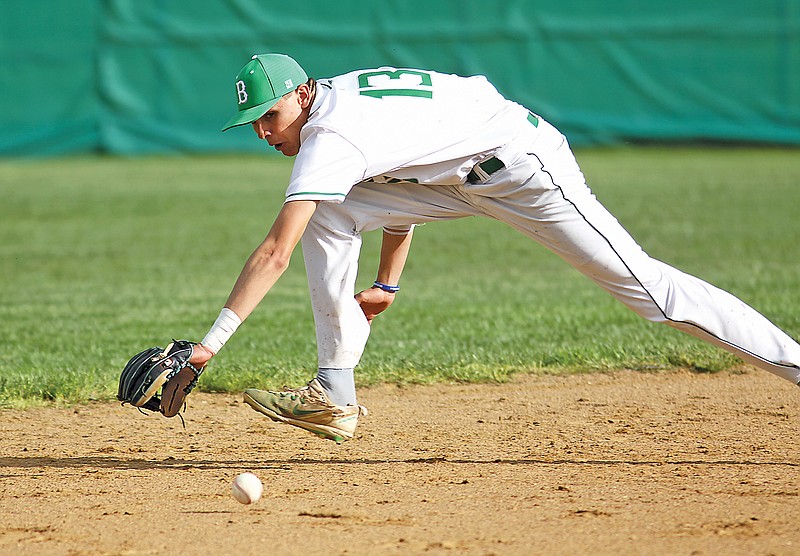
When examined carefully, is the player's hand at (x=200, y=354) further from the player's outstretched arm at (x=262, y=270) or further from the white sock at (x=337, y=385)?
the white sock at (x=337, y=385)

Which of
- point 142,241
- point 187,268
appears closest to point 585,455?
point 187,268

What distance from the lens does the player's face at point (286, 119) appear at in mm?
3926

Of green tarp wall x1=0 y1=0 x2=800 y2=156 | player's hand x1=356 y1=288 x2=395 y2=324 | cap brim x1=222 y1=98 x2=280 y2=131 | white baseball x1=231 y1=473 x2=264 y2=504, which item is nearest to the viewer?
white baseball x1=231 y1=473 x2=264 y2=504

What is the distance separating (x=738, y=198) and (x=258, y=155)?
8937 millimetres

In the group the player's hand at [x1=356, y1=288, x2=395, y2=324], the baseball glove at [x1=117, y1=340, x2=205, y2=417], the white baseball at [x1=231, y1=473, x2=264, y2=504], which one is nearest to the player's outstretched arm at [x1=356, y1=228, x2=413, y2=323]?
the player's hand at [x1=356, y1=288, x2=395, y2=324]

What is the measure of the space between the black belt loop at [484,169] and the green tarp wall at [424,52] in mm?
14446

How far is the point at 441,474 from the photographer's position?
13.3 ft

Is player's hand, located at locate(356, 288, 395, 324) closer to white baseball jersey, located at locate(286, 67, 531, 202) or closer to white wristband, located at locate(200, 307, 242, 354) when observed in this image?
white baseball jersey, located at locate(286, 67, 531, 202)

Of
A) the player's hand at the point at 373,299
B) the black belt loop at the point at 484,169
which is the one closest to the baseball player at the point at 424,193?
the black belt loop at the point at 484,169

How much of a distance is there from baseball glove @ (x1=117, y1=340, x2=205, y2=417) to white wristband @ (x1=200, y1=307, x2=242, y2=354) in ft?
0.24

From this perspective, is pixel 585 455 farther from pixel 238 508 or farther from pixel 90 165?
pixel 90 165

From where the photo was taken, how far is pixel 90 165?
1798 cm

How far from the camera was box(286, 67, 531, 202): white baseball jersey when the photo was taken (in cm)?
373

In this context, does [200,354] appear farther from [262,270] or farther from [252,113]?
[252,113]
